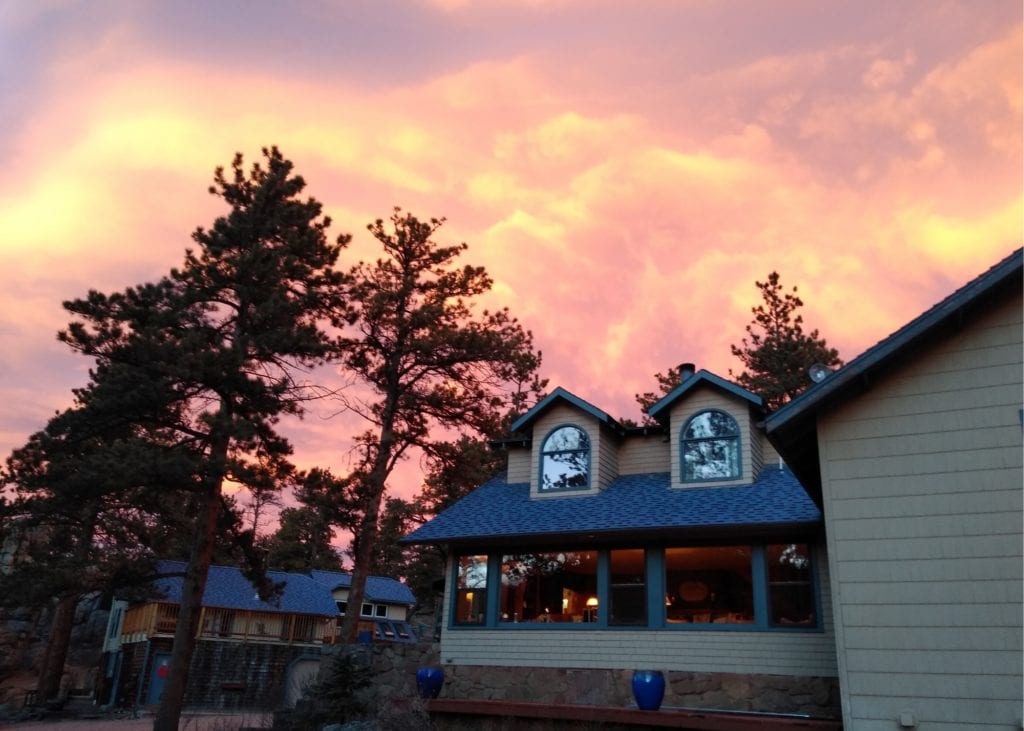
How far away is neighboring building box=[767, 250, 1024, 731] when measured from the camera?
7871 mm

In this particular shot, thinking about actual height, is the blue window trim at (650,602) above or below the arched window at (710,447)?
below

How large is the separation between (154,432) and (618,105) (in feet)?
48.8

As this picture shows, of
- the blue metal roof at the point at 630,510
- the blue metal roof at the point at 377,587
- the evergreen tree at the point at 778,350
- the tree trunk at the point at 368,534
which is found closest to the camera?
the blue metal roof at the point at 630,510

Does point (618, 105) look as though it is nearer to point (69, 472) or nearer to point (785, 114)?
point (785, 114)

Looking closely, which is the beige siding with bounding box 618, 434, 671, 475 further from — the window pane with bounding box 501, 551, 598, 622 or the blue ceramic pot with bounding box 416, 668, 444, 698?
the blue ceramic pot with bounding box 416, 668, 444, 698

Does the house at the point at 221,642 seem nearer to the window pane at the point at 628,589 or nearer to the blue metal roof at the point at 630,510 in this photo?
the blue metal roof at the point at 630,510

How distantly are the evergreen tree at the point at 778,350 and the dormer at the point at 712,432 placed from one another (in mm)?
15621

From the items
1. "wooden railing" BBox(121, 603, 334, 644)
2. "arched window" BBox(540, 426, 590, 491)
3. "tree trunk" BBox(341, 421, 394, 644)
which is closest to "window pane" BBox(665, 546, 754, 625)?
"arched window" BBox(540, 426, 590, 491)

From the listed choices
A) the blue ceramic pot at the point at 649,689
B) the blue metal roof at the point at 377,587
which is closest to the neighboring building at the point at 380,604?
the blue metal roof at the point at 377,587

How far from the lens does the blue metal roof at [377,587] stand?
42281 mm

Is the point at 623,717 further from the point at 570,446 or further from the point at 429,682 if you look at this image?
the point at 570,446

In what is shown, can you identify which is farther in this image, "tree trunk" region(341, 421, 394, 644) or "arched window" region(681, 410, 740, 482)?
"tree trunk" region(341, 421, 394, 644)

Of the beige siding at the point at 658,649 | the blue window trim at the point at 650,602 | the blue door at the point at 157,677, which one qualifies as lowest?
the blue door at the point at 157,677

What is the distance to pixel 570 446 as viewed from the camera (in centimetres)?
1733
